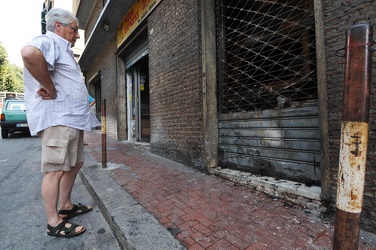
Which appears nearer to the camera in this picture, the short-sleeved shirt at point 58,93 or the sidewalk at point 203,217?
the sidewalk at point 203,217

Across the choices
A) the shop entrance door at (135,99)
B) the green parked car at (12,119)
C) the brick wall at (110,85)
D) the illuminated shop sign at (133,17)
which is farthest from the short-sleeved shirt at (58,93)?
the green parked car at (12,119)

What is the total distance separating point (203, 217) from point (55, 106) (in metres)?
1.74

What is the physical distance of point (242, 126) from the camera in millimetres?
3143

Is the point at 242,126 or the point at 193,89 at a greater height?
the point at 193,89

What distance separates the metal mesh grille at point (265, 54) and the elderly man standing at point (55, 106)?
231 centimetres

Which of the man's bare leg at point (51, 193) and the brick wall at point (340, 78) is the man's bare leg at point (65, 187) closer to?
the man's bare leg at point (51, 193)

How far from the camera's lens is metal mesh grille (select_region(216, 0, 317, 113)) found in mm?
2508

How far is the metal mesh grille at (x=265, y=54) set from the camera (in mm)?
2508

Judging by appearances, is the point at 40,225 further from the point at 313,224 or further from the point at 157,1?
the point at 157,1

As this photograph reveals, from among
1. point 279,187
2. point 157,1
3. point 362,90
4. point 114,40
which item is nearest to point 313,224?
point 279,187

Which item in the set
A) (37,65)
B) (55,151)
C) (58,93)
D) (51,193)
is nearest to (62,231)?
(51,193)

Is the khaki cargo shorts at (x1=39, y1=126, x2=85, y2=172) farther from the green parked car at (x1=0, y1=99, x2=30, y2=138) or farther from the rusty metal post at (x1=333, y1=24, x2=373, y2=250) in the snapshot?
the green parked car at (x1=0, y1=99, x2=30, y2=138)

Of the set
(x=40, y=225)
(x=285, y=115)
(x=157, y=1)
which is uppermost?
(x=157, y=1)

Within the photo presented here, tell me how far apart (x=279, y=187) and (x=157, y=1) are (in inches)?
187
